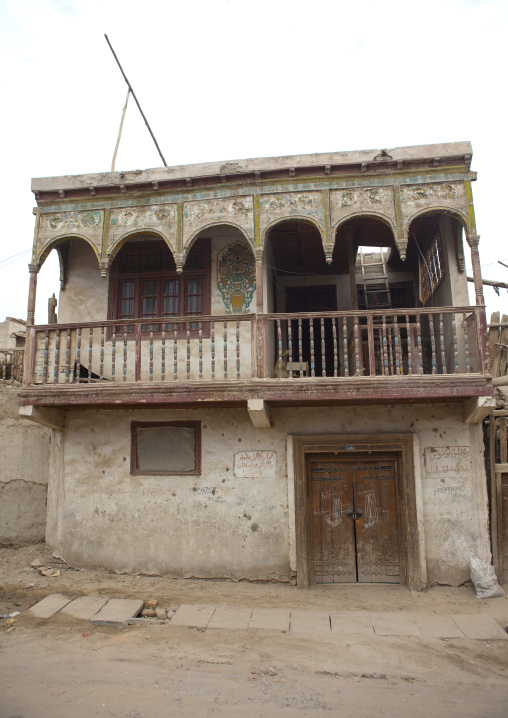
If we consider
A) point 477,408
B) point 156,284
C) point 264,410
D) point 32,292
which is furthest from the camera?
point 156,284

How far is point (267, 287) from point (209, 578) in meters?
5.04

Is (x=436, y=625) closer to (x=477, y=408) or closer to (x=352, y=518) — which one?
(x=352, y=518)

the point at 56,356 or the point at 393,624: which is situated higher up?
the point at 56,356

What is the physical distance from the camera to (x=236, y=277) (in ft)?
29.5

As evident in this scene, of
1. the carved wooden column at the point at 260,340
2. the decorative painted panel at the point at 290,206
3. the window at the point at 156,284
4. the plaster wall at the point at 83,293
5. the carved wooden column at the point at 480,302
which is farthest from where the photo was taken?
the plaster wall at the point at 83,293

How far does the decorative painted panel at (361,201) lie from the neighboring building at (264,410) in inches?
0.9

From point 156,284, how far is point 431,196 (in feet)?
16.1

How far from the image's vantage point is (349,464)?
26.4 ft

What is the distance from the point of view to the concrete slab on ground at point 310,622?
6.22m

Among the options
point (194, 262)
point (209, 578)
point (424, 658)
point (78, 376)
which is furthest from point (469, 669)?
point (194, 262)

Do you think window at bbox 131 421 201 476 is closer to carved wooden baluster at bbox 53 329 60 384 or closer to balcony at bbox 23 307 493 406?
balcony at bbox 23 307 493 406

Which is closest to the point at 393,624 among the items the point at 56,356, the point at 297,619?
the point at 297,619

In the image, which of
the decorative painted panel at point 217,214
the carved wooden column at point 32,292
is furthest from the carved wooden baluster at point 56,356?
the decorative painted panel at point 217,214

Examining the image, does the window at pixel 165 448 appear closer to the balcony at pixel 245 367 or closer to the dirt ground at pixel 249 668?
the balcony at pixel 245 367
